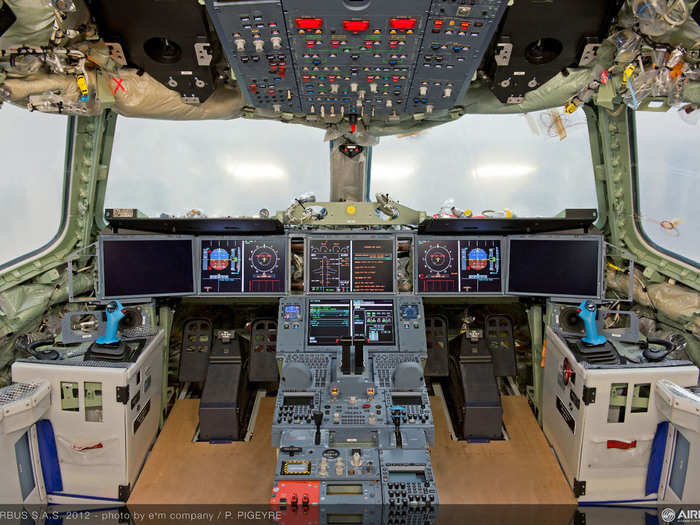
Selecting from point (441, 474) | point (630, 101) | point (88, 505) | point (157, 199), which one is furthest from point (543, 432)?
point (157, 199)

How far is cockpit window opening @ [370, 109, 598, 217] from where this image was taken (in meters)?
3.48

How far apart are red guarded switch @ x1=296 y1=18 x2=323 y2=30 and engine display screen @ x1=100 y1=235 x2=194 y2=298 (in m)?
1.59

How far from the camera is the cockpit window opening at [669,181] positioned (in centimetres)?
279

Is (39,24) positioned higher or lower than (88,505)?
higher

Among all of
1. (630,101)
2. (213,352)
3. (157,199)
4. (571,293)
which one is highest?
(630,101)

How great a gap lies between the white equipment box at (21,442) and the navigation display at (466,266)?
221cm

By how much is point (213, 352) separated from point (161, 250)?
807mm

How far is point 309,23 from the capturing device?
1.90 metres

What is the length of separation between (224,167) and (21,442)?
226cm

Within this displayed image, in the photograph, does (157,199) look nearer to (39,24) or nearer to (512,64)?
(39,24)

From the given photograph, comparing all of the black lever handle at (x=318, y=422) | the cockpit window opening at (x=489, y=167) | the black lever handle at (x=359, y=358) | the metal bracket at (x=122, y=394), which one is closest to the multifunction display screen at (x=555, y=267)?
the cockpit window opening at (x=489, y=167)

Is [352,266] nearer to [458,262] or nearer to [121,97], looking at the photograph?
[458,262]

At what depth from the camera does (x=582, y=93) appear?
2684 millimetres

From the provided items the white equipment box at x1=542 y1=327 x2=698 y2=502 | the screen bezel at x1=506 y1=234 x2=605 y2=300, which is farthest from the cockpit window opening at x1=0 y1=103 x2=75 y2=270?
the white equipment box at x1=542 y1=327 x2=698 y2=502
